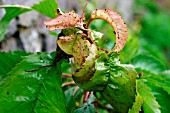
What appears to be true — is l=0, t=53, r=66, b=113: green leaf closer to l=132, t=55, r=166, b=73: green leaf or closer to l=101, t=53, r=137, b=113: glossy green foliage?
l=101, t=53, r=137, b=113: glossy green foliage

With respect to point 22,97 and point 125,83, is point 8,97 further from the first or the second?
point 125,83

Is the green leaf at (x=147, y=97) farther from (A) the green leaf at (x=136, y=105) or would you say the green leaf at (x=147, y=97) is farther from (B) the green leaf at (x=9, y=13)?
(B) the green leaf at (x=9, y=13)

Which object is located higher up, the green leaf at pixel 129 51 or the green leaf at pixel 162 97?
the green leaf at pixel 129 51

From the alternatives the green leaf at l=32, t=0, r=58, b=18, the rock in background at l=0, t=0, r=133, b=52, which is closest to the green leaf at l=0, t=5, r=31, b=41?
the green leaf at l=32, t=0, r=58, b=18

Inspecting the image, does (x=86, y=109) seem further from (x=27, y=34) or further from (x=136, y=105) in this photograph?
(x=27, y=34)

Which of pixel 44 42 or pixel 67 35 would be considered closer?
pixel 67 35

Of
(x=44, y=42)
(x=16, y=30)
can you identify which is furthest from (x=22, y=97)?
(x=44, y=42)

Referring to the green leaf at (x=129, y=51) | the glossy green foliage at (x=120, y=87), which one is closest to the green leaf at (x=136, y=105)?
the glossy green foliage at (x=120, y=87)
